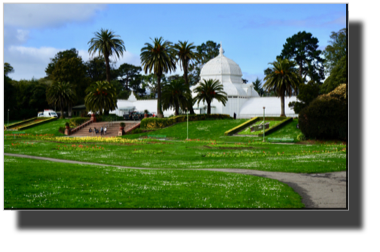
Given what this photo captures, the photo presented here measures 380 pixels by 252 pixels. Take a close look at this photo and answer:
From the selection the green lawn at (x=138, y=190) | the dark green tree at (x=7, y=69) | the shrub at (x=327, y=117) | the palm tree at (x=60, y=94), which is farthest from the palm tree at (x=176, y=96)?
the green lawn at (x=138, y=190)

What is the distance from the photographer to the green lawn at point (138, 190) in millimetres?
11492

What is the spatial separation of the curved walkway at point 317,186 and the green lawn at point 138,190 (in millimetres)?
474

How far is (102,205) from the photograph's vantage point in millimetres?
11328

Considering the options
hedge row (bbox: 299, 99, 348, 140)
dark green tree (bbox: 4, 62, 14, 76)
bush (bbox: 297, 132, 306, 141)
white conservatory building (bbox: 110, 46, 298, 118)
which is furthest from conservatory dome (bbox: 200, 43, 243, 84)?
dark green tree (bbox: 4, 62, 14, 76)

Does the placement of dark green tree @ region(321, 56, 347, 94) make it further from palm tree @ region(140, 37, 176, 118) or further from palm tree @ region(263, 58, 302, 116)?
palm tree @ region(140, 37, 176, 118)

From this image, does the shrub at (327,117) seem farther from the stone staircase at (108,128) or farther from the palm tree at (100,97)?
the palm tree at (100,97)

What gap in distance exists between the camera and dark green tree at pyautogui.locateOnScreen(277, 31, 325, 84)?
77062mm

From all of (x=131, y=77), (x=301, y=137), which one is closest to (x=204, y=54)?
(x=131, y=77)

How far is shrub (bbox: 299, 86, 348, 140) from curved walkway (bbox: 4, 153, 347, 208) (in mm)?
22346
